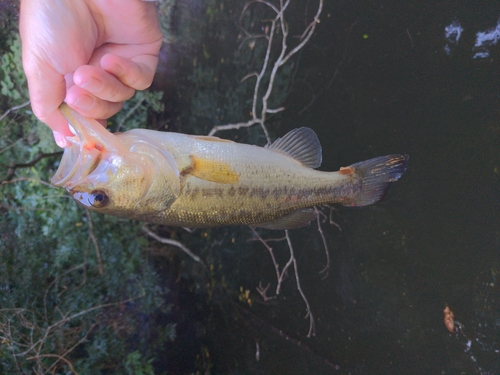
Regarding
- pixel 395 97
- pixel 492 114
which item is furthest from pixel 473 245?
pixel 395 97

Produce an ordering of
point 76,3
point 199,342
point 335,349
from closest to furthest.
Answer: point 76,3 < point 335,349 < point 199,342

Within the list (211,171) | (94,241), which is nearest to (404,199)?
(211,171)

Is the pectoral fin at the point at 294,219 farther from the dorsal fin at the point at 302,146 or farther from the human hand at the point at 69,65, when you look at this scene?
the human hand at the point at 69,65

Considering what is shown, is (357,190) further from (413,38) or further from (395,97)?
(413,38)

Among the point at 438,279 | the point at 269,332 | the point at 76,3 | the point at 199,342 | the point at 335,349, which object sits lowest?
the point at 199,342

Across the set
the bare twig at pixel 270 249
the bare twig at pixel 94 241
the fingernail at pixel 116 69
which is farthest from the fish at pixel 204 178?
the bare twig at pixel 94 241

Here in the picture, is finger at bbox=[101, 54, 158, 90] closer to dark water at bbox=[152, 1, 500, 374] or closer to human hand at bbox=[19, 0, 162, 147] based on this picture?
human hand at bbox=[19, 0, 162, 147]

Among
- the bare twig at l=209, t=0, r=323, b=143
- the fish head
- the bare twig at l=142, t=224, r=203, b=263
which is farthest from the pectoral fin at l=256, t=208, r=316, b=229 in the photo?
the bare twig at l=142, t=224, r=203, b=263

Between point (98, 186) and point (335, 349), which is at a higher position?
point (98, 186)

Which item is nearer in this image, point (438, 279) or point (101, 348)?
point (438, 279)
